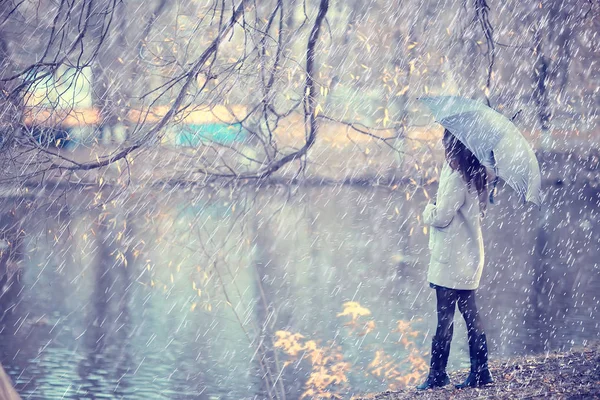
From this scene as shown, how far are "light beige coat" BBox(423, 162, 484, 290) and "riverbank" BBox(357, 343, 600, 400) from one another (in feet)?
2.55

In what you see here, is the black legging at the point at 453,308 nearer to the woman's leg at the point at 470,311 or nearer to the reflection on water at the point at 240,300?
the woman's leg at the point at 470,311

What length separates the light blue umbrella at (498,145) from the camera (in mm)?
4449

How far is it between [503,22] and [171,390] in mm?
16186

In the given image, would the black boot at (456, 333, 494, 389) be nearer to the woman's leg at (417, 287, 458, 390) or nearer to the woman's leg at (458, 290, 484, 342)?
the woman's leg at (458, 290, 484, 342)

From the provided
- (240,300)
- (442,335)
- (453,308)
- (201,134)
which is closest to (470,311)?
(453,308)

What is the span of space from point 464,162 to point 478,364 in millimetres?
1406

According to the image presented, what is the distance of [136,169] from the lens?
65.4 ft

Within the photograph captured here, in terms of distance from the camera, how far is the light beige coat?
468 centimetres

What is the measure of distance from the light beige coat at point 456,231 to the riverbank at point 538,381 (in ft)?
2.55

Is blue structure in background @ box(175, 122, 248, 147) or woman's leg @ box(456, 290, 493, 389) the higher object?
blue structure in background @ box(175, 122, 248, 147)

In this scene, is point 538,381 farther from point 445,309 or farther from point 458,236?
point 458,236

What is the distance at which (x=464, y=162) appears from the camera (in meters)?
4.67

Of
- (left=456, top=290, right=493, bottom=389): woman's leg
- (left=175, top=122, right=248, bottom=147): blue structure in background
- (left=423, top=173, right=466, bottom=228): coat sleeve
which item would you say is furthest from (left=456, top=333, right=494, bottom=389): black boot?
(left=175, top=122, right=248, bottom=147): blue structure in background

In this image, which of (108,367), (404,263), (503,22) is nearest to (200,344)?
(108,367)
